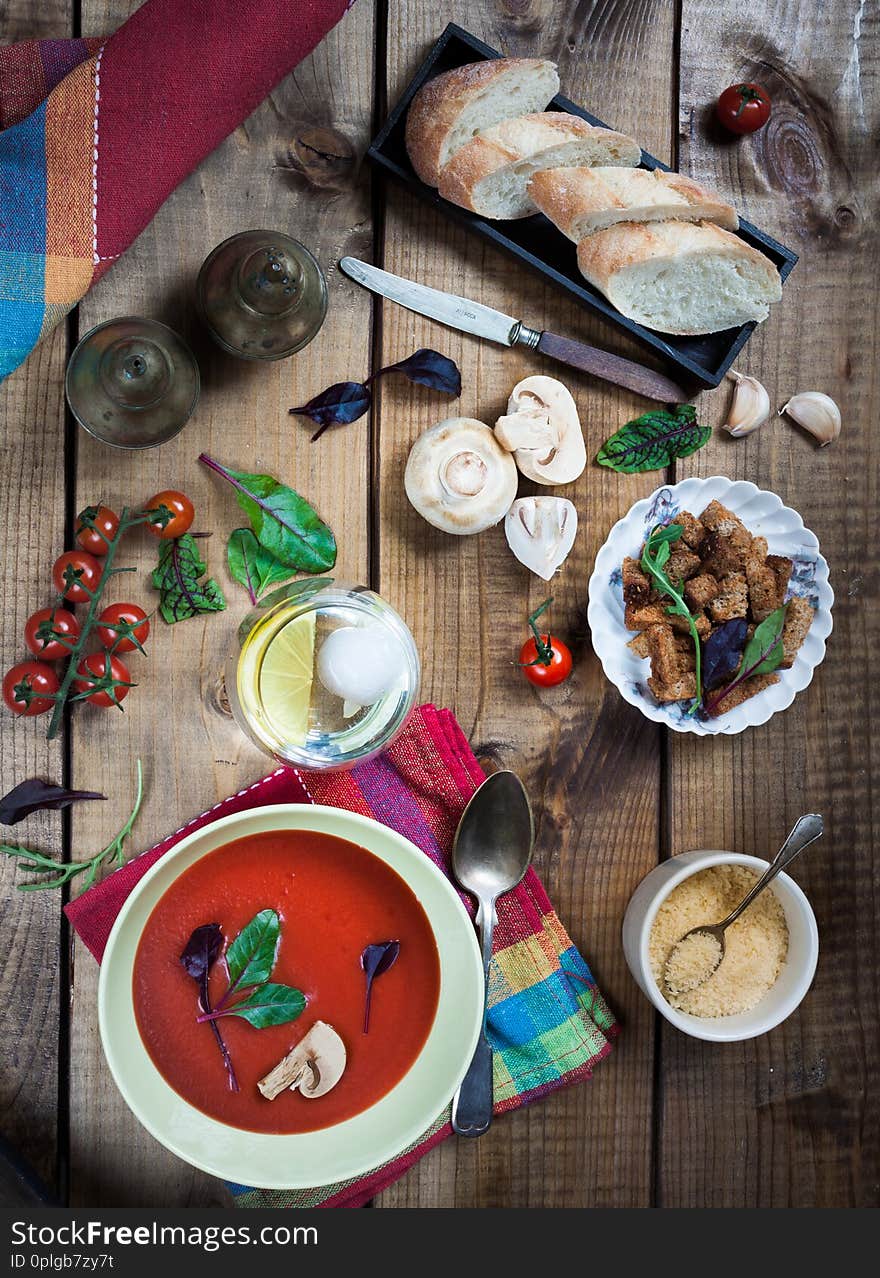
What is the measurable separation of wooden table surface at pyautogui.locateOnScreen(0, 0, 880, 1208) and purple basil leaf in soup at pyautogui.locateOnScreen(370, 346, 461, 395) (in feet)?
0.09

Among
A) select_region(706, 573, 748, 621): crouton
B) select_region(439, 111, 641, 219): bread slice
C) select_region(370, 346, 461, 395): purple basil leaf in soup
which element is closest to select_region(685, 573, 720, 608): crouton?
select_region(706, 573, 748, 621): crouton

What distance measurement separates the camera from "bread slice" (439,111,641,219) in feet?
3.52

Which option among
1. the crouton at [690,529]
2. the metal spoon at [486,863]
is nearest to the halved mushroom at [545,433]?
the crouton at [690,529]

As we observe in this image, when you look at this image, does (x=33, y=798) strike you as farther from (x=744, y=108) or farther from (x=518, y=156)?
(x=744, y=108)

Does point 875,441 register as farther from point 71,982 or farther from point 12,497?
point 71,982

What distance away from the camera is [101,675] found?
1082mm

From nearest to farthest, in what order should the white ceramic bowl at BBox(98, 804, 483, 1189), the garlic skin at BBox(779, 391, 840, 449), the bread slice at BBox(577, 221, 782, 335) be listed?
the white ceramic bowl at BBox(98, 804, 483, 1189) < the bread slice at BBox(577, 221, 782, 335) < the garlic skin at BBox(779, 391, 840, 449)

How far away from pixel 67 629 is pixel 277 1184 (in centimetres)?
60

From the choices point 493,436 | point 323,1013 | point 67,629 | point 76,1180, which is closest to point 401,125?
point 493,436

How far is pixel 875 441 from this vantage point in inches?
47.9

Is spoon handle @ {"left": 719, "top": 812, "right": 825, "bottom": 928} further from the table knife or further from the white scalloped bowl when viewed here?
the table knife

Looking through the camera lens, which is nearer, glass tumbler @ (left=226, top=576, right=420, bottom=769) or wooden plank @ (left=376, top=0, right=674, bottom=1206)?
glass tumbler @ (left=226, top=576, right=420, bottom=769)

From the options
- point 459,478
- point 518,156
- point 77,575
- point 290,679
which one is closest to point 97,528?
point 77,575

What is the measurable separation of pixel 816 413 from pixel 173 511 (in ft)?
2.45
